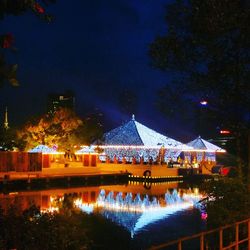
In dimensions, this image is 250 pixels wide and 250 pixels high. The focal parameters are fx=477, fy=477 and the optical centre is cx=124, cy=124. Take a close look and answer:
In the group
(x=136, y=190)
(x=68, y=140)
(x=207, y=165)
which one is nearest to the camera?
(x=136, y=190)

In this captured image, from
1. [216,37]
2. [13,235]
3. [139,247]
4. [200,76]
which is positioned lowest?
[139,247]

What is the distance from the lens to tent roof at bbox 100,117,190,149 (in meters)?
46.7

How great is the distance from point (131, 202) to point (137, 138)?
19.4m

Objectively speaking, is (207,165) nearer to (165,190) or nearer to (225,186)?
(165,190)

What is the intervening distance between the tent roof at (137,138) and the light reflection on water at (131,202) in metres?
8.93

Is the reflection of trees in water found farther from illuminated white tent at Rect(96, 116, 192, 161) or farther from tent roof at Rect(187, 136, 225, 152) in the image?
tent roof at Rect(187, 136, 225, 152)

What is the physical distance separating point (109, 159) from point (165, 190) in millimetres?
15485

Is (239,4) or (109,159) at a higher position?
(239,4)

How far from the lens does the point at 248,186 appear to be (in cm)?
1116

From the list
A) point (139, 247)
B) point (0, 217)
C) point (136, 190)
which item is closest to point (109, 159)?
point (136, 190)

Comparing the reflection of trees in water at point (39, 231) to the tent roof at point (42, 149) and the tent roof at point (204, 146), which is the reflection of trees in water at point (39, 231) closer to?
the tent roof at point (42, 149)

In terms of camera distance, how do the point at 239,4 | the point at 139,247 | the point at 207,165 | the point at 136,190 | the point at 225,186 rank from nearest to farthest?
the point at 239,4, the point at 225,186, the point at 139,247, the point at 136,190, the point at 207,165

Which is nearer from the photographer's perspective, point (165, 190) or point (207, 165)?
point (165, 190)

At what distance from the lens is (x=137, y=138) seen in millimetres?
46844
